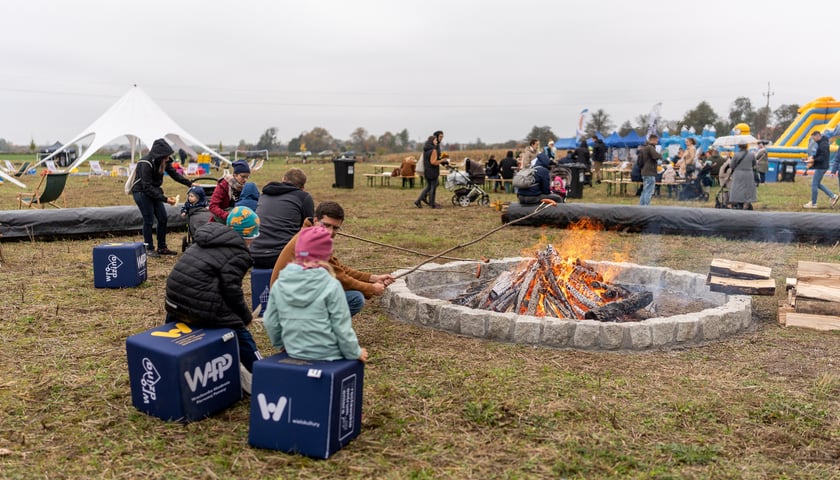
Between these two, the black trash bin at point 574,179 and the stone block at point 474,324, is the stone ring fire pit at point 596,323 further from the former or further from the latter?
the black trash bin at point 574,179

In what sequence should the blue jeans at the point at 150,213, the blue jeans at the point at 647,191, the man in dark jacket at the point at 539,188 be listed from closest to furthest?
the blue jeans at the point at 150,213 < the man in dark jacket at the point at 539,188 < the blue jeans at the point at 647,191

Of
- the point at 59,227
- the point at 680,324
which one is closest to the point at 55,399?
the point at 680,324

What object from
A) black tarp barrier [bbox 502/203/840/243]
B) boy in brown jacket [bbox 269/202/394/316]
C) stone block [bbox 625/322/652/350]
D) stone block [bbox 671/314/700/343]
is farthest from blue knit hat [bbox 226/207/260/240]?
black tarp barrier [bbox 502/203/840/243]

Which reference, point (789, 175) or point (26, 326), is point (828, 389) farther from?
point (789, 175)

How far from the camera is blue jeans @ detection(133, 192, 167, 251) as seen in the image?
9.37 meters

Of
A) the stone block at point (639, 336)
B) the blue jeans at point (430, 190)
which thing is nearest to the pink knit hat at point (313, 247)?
the stone block at point (639, 336)

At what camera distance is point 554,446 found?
380cm

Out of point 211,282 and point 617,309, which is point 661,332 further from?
point 211,282

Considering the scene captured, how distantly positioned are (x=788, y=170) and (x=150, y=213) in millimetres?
26866

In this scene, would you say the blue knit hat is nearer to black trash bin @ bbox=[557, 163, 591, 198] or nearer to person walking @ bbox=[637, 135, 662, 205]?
person walking @ bbox=[637, 135, 662, 205]

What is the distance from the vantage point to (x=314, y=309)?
12.0 feet

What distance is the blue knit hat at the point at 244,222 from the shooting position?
6785 millimetres

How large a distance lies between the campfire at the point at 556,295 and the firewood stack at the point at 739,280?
118cm

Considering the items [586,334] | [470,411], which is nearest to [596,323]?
[586,334]
